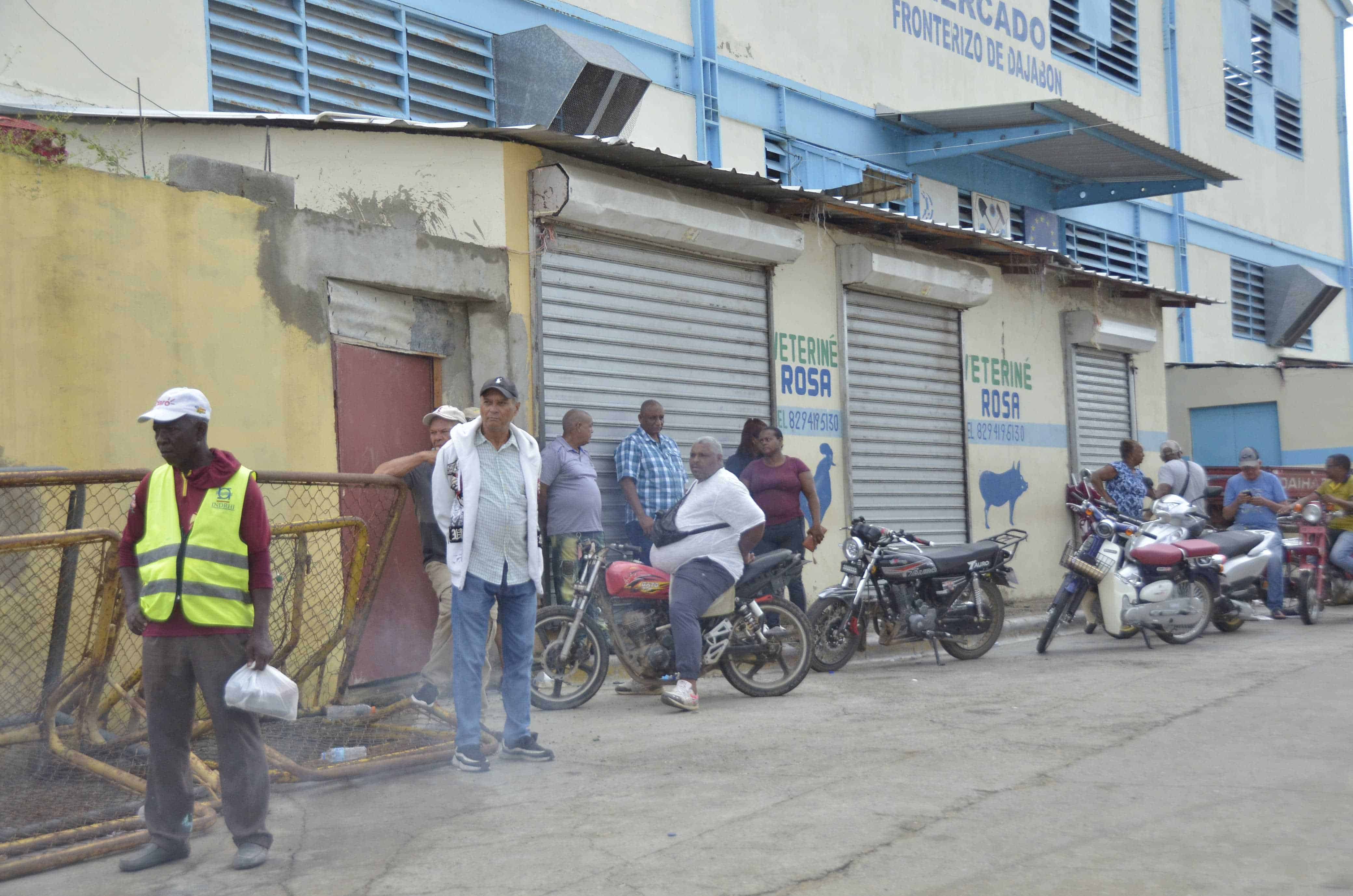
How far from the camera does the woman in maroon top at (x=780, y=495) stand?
1053 centimetres

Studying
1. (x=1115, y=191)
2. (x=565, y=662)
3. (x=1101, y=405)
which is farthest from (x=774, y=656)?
(x=1115, y=191)

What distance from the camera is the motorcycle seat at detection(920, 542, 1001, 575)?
10.2m

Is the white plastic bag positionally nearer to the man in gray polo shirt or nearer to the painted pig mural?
the man in gray polo shirt

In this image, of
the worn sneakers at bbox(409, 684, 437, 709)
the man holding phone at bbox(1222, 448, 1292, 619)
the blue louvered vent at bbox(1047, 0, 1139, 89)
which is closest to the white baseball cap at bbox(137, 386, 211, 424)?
the worn sneakers at bbox(409, 684, 437, 709)

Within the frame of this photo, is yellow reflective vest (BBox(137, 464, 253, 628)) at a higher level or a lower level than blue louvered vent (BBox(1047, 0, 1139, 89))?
lower

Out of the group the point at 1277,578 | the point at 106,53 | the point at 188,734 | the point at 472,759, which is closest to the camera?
the point at 188,734

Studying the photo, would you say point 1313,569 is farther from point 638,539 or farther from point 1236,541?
point 638,539

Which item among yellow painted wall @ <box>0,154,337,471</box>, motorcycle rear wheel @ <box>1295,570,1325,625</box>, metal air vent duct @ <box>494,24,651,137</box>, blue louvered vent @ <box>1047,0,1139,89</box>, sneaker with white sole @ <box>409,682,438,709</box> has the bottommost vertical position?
motorcycle rear wheel @ <box>1295,570,1325,625</box>

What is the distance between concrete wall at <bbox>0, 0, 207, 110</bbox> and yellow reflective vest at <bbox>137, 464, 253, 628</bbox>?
18.6 feet

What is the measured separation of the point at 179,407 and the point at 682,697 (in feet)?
13.2

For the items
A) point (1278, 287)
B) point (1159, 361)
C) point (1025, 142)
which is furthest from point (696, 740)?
point (1278, 287)

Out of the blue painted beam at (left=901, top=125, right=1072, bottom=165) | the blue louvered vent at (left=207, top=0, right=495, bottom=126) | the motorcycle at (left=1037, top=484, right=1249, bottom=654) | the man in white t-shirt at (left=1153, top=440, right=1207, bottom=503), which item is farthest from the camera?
the blue painted beam at (left=901, top=125, right=1072, bottom=165)

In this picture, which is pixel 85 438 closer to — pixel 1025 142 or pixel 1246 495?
pixel 1246 495

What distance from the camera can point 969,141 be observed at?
17.0 meters
